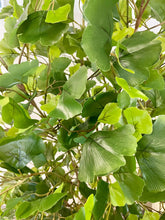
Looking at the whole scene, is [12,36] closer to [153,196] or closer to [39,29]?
[39,29]

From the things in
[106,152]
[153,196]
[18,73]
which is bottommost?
[153,196]

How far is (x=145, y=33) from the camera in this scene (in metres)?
0.31

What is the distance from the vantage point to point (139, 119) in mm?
313

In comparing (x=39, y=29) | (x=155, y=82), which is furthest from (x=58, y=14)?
(x=155, y=82)

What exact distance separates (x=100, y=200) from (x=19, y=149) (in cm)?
14

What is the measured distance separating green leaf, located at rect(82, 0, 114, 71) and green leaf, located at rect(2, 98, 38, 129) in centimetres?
13

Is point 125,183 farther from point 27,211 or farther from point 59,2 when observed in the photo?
point 59,2

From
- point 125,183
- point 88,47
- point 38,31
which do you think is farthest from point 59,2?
point 125,183

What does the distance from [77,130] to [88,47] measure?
0.15 meters

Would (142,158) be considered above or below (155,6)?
below

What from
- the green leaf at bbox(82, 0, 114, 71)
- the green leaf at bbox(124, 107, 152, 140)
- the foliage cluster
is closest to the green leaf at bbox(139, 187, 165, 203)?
the foliage cluster

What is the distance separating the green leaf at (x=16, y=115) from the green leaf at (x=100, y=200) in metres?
0.13

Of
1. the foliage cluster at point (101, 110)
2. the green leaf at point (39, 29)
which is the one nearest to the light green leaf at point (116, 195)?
the foliage cluster at point (101, 110)

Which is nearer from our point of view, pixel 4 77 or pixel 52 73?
pixel 4 77
